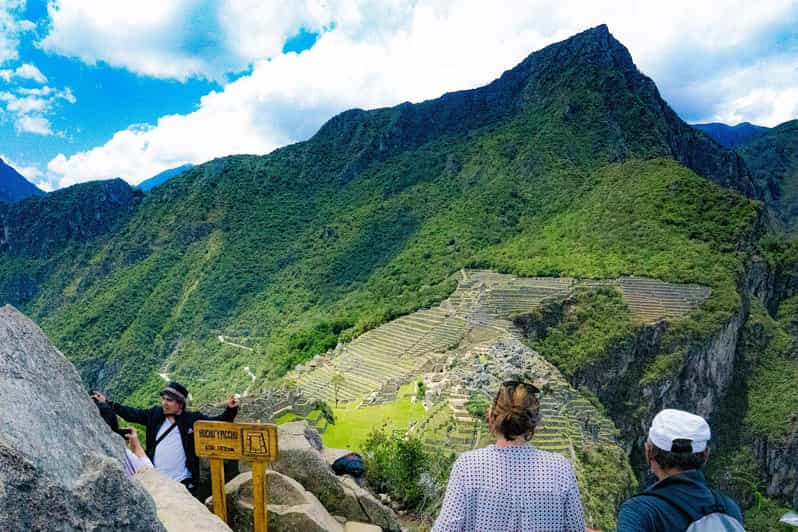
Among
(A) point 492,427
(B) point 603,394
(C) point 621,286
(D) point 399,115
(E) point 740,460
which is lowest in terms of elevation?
(E) point 740,460

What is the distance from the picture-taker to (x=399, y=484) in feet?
22.0

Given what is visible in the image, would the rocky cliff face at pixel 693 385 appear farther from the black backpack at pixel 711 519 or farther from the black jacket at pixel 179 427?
the black backpack at pixel 711 519

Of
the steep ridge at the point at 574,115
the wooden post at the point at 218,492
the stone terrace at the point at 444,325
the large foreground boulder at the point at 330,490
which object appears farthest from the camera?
the steep ridge at the point at 574,115

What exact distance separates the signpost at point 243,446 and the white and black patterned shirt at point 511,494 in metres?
1.67

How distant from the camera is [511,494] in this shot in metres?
2.35

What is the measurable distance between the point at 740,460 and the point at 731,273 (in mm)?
12259

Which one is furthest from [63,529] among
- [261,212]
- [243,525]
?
[261,212]

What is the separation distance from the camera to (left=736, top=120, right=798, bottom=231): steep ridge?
103581mm

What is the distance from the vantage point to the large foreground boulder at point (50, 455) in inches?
81.0

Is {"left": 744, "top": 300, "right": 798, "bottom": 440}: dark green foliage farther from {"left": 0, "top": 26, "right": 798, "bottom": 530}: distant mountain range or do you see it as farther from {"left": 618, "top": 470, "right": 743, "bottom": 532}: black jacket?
{"left": 618, "top": 470, "right": 743, "bottom": 532}: black jacket

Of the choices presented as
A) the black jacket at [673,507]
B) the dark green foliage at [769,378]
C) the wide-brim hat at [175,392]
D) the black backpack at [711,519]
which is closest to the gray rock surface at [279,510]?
the wide-brim hat at [175,392]

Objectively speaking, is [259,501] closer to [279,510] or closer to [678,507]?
[279,510]

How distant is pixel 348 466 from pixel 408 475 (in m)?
0.82

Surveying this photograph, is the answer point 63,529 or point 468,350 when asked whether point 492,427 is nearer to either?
point 63,529
